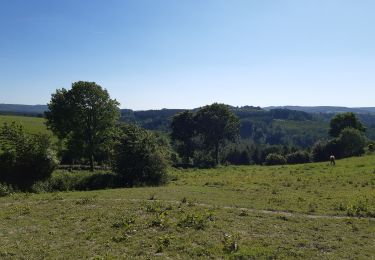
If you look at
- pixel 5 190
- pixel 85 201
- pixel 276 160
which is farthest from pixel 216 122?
pixel 85 201

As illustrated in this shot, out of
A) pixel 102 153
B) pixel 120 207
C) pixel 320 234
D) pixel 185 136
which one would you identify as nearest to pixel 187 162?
pixel 185 136

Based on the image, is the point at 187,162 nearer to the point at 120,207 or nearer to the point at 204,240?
the point at 120,207

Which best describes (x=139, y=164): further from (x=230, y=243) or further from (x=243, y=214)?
(x=230, y=243)

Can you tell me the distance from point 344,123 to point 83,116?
6301 cm

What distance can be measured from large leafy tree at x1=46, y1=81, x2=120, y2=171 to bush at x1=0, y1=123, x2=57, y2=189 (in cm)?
1598

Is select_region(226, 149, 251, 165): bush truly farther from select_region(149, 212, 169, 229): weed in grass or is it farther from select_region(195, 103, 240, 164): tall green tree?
select_region(149, 212, 169, 229): weed in grass

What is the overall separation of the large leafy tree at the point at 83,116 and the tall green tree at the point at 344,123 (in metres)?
58.1

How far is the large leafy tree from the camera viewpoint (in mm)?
52406

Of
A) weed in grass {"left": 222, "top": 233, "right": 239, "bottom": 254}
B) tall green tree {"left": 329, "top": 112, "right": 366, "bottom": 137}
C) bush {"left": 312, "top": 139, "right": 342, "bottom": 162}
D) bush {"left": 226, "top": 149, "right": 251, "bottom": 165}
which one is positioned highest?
tall green tree {"left": 329, "top": 112, "right": 366, "bottom": 137}

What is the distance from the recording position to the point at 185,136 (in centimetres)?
8650

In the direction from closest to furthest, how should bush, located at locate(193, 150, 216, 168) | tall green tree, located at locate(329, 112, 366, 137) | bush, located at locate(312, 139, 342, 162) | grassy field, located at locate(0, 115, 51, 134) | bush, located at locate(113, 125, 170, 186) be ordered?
bush, located at locate(113, 125, 170, 186) → grassy field, located at locate(0, 115, 51, 134) → bush, located at locate(193, 150, 216, 168) → bush, located at locate(312, 139, 342, 162) → tall green tree, located at locate(329, 112, 366, 137)

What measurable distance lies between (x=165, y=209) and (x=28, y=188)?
1758 cm

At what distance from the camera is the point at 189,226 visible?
17984 millimetres

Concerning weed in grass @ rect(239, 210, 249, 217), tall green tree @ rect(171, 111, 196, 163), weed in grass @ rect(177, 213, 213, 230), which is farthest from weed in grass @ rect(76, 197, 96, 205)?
tall green tree @ rect(171, 111, 196, 163)
